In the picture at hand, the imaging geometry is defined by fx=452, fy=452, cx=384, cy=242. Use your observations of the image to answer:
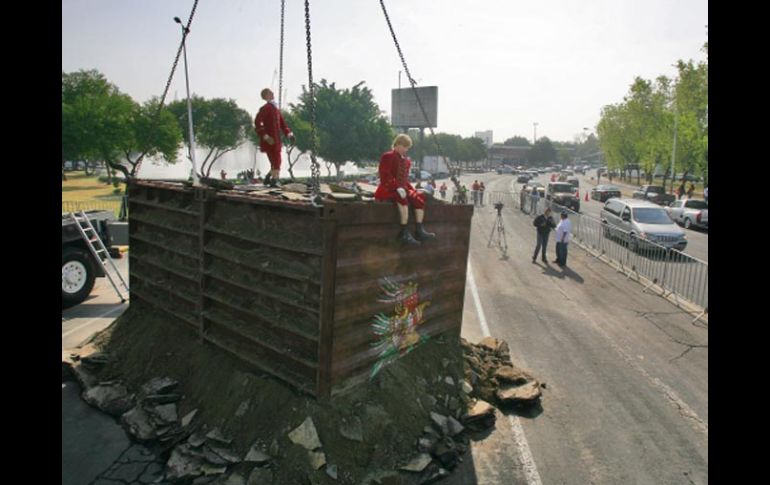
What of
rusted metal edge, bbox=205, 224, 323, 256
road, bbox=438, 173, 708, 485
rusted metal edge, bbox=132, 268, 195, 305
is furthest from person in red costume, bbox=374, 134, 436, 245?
rusted metal edge, bbox=132, 268, 195, 305

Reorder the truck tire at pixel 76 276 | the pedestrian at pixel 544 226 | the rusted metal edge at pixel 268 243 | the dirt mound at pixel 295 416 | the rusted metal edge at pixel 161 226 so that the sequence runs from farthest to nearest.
Answer: the pedestrian at pixel 544 226, the truck tire at pixel 76 276, the rusted metal edge at pixel 161 226, the rusted metal edge at pixel 268 243, the dirt mound at pixel 295 416

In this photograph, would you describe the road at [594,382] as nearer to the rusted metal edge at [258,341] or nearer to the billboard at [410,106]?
the rusted metal edge at [258,341]

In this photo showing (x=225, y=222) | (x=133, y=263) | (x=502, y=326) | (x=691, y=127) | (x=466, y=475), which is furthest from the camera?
(x=691, y=127)

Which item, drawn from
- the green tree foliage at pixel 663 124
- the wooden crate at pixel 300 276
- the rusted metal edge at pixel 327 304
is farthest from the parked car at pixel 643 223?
the green tree foliage at pixel 663 124

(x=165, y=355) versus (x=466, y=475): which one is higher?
(x=165, y=355)

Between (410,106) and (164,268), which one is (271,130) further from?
(410,106)

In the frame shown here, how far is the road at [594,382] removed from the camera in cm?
506

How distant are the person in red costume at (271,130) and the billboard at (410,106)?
51004 mm

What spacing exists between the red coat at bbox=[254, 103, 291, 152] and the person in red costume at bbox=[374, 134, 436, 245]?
102 inches

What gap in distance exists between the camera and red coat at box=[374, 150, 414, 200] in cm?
559
